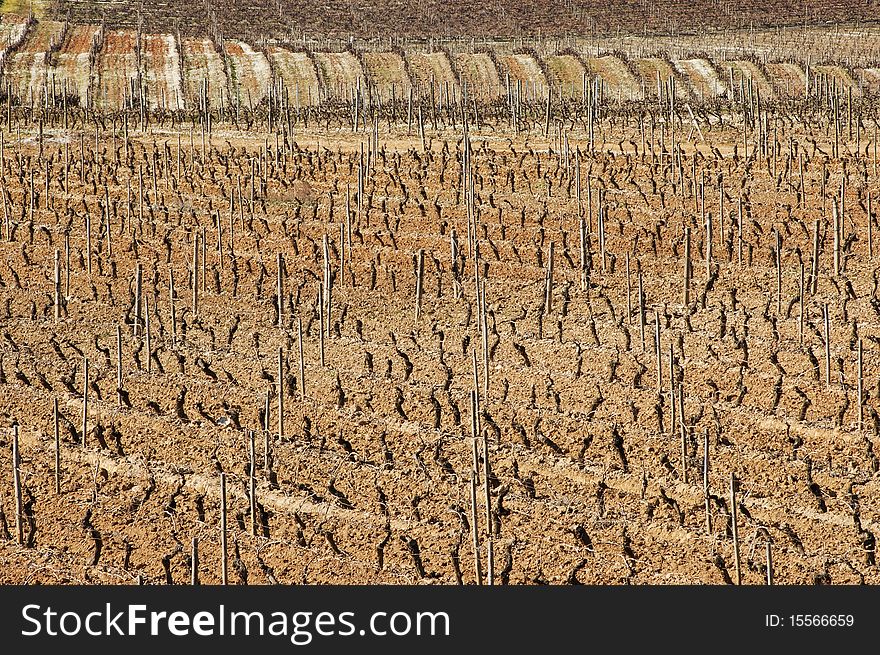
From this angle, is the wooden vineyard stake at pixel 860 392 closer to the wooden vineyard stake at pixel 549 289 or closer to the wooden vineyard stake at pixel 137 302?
the wooden vineyard stake at pixel 549 289

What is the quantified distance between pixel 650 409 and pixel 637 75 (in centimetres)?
2205

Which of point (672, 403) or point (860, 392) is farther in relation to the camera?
point (860, 392)

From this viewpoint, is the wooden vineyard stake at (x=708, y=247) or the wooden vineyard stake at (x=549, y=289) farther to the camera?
the wooden vineyard stake at (x=708, y=247)

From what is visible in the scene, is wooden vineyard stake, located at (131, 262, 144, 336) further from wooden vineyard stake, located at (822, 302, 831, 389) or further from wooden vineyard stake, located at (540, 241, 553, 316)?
wooden vineyard stake, located at (822, 302, 831, 389)

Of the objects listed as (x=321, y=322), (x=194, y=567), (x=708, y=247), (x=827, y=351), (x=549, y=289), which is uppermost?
(x=708, y=247)

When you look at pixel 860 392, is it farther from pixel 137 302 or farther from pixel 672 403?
pixel 137 302

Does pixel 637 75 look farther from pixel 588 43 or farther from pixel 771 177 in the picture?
pixel 771 177

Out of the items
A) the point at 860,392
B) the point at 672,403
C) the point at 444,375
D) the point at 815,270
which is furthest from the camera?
the point at 815,270

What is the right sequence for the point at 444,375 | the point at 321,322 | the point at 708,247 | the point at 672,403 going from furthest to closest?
the point at 708,247 → the point at 321,322 → the point at 444,375 → the point at 672,403

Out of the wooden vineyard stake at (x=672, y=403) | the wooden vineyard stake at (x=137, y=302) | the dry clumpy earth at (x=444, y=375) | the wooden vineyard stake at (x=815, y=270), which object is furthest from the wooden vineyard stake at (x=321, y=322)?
the wooden vineyard stake at (x=815, y=270)

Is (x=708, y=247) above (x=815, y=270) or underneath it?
above

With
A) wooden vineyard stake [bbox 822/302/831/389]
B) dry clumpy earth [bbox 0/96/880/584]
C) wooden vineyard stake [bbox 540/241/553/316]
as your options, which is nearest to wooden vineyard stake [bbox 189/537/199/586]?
dry clumpy earth [bbox 0/96/880/584]

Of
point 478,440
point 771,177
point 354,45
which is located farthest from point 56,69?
point 478,440

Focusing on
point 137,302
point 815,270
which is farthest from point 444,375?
point 815,270
